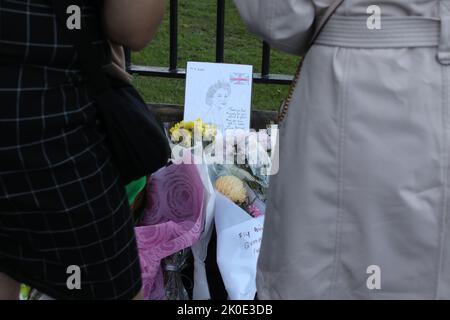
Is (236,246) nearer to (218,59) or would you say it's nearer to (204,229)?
(204,229)

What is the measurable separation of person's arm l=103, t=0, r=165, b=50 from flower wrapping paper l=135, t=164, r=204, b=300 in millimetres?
1015

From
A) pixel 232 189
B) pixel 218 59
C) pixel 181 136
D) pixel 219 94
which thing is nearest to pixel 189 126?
pixel 181 136

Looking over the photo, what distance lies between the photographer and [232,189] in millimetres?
2521

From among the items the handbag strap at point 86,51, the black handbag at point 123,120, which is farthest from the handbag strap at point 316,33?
the handbag strap at point 86,51

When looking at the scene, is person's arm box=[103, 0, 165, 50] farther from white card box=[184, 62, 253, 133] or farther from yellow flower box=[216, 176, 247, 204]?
white card box=[184, 62, 253, 133]

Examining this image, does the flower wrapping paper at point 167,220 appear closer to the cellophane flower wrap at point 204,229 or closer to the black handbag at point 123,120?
the cellophane flower wrap at point 204,229

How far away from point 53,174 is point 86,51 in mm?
275

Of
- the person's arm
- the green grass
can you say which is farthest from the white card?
the person's arm

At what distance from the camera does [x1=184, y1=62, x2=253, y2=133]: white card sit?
10.6 ft

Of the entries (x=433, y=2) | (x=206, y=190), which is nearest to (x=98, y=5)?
(x=433, y=2)

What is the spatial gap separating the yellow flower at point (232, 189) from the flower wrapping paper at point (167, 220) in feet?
0.38

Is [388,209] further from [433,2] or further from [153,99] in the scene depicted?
[153,99]

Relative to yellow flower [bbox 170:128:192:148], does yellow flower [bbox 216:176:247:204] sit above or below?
below

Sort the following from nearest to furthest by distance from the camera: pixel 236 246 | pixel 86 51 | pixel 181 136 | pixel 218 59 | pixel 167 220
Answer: pixel 86 51 < pixel 236 246 < pixel 167 220 < pixel 181 136 < pixel 218 59
